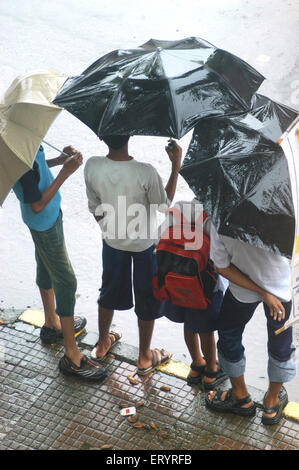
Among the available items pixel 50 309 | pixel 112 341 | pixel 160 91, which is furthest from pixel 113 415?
pixel 160 91

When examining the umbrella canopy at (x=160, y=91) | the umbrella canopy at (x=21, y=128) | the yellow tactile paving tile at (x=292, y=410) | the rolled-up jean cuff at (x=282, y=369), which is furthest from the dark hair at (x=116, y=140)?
the yellow tactile paving tile at (x=292, y=410)

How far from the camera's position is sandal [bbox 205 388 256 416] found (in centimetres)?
454

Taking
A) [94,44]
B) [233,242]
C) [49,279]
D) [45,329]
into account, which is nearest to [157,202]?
[233,242]

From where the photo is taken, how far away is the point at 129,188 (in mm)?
4219

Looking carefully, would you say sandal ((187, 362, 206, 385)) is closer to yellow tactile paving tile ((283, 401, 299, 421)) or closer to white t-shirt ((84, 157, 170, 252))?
yellow tactile paving tile ((283, 401, 299, 421))

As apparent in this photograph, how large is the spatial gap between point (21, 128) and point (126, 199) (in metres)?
0.76

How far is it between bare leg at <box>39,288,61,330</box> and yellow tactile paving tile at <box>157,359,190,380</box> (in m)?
0.87

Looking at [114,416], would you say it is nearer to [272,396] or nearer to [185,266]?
[272,396]

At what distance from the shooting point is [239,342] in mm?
4320

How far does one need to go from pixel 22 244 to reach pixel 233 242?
309cm

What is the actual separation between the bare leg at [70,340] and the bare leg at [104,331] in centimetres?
20

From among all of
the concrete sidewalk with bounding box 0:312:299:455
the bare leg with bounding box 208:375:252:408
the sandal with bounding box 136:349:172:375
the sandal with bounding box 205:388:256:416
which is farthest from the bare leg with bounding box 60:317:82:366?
the bare leg with bounding box 208:375:252:408

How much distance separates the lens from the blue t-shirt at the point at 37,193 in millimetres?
4258

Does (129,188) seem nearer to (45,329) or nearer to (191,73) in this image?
(191,73)
